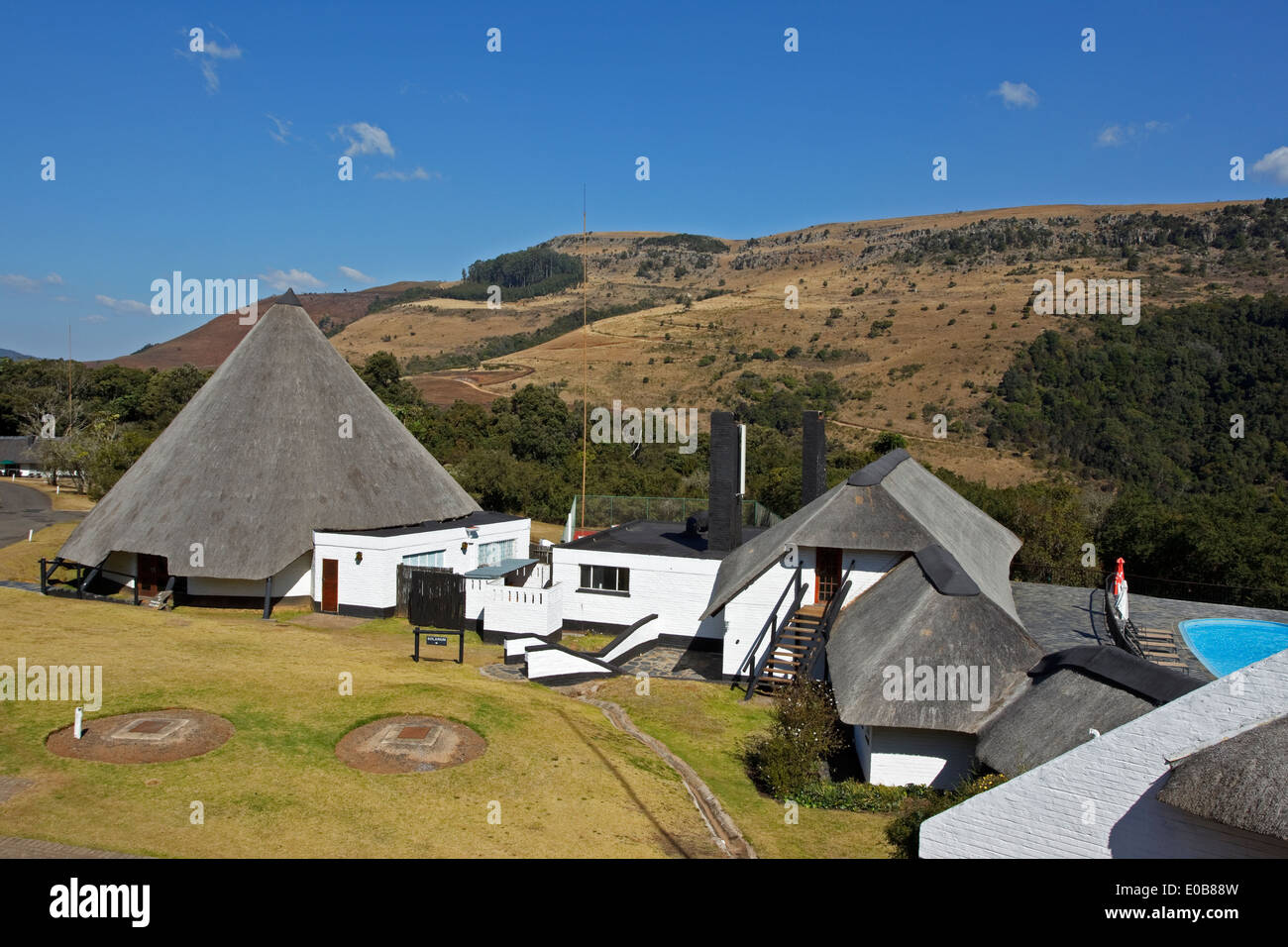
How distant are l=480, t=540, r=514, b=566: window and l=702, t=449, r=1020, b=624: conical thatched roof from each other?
10549 millimetres

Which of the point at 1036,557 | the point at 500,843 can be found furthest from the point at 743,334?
the point at 500,843

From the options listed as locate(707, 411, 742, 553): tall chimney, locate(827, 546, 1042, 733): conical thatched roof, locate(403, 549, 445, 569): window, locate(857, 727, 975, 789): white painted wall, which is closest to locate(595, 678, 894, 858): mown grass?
locate(857, 727, 975, 789): white painted wall

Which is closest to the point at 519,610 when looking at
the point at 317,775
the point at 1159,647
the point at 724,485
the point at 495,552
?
the point at 495,552

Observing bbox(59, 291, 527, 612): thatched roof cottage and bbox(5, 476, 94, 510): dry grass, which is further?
bbox(5, 476, 94, 510): dry grass

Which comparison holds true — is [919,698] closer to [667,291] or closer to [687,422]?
[687,422]

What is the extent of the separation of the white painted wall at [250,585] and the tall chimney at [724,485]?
14423mm

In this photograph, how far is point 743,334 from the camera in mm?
97750

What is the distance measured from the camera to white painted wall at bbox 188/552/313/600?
28625mm

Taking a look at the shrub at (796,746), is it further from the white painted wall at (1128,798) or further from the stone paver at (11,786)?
the stone paver at (11,786)

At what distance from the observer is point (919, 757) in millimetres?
16438

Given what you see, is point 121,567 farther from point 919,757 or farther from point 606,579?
point 919,757

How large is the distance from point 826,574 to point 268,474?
1978 cm

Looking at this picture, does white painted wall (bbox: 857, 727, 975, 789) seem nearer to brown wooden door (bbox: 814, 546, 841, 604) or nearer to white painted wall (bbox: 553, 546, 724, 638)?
brown wooden door (bbox: 814, 546, 841, 604)

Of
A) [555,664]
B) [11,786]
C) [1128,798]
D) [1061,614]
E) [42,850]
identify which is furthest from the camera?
[555,664]
